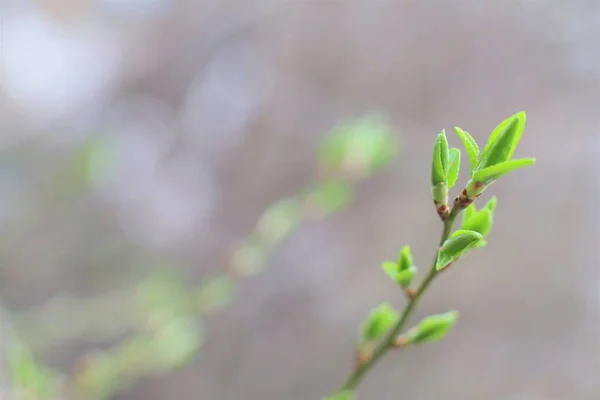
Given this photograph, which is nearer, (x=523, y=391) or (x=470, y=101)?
(x=523, y=391)

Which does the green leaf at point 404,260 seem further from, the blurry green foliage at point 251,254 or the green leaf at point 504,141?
the blurry green foliage at point 251,254

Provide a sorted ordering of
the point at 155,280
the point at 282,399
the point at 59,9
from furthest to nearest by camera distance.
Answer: the point at 59,9 < the point at 282,399 < the point at 155,280

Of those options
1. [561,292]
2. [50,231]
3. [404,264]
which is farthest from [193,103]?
[404,264]

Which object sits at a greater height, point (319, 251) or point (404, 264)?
point (319, 251)

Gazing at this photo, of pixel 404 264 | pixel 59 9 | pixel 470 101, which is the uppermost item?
pixel 59 9

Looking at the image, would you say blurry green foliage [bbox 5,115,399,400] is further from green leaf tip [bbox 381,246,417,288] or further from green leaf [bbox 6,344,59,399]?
green leaf tip [bbox 381,246,417,288]

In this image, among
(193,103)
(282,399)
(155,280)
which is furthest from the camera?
(193,103)

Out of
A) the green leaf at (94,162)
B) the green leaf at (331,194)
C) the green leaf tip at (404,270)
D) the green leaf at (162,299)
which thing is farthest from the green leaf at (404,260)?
the green leaf at (94,162)

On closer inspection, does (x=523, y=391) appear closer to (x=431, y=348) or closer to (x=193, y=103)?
(x=431, y=348)

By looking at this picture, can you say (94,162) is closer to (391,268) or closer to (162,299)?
(162,299)
